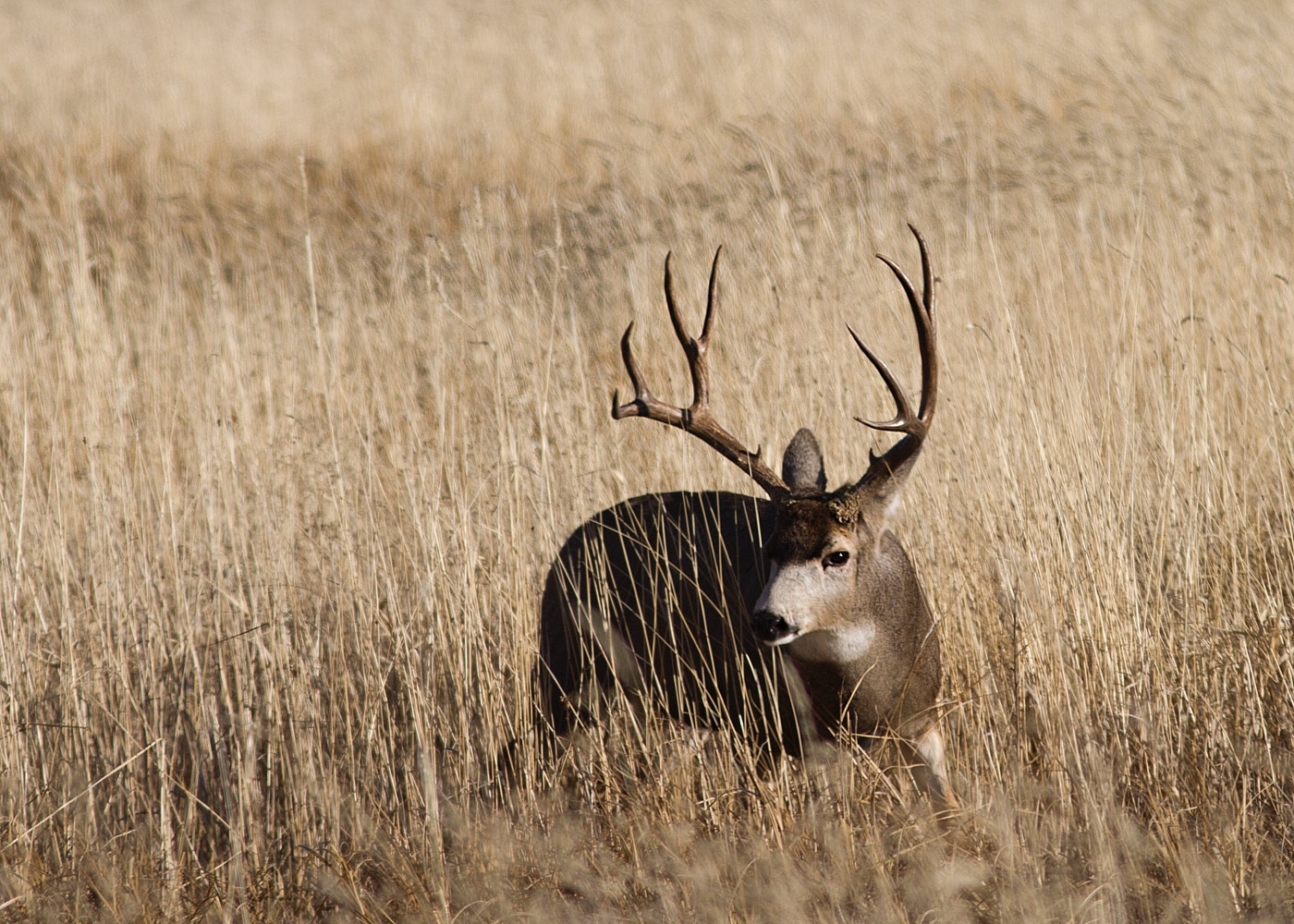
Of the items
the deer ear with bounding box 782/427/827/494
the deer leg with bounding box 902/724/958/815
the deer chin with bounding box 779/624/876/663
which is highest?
the deer ear with bounding box 782/427/827/494

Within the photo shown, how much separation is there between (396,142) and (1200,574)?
7.96m

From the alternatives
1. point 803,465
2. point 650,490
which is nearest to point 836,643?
point 803,465

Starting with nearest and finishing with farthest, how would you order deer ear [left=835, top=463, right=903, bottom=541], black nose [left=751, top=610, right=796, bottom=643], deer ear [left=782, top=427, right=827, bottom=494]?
black nose [left=751, top=610, right=796, bottom=643]
deer ear [left=835, top=463, right=903, bottom=541]
deer ear [left=782, top=427, right=827, bottom=494]

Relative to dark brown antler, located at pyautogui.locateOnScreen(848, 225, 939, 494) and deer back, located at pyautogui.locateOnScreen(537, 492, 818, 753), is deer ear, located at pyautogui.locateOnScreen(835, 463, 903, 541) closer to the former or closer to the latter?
dark brown antler, located at pyautogui.locateOnScreen(848, 225, 939, 494)

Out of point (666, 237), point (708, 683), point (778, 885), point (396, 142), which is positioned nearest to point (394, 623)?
point (708, 683)

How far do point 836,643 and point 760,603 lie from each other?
1.07 ft

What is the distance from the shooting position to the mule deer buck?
129 inches

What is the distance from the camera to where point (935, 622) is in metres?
3.61

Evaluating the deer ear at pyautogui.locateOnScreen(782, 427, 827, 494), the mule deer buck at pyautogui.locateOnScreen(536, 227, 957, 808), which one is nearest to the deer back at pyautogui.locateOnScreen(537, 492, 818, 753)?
the mule deer buck at pyautogui.locateOnScreen(536, 227, 957, 808)

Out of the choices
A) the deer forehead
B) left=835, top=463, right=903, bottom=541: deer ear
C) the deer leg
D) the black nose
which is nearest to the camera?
the black nose

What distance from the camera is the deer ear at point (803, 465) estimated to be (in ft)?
12.4

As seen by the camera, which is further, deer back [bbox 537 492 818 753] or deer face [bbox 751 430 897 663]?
deer back [bbox 537 492 818 753]

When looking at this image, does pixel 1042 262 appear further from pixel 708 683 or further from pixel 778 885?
pixel 778 885

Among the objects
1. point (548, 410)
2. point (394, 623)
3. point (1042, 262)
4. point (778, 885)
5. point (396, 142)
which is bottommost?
point (778, 885)
